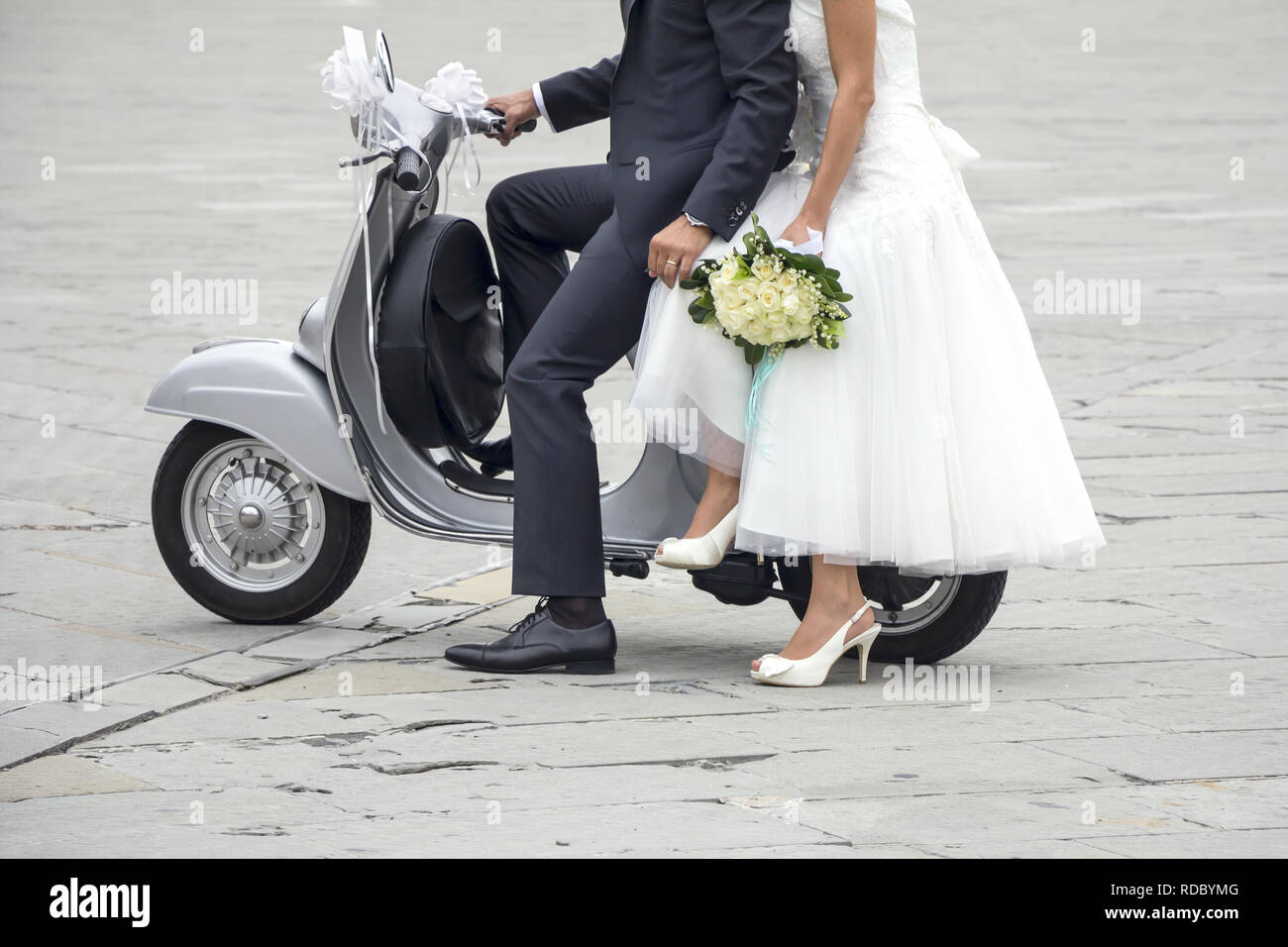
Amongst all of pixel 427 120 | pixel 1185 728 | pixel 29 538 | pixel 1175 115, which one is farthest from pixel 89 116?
pixel 1185 728

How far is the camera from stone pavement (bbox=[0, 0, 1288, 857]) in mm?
3318

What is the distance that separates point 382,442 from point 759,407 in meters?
0.96

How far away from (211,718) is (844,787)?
128cm

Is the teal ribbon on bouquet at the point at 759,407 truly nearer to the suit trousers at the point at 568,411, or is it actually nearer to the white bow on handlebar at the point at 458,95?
the suit trousers at the point at 568,411

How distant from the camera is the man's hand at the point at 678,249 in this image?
410cm

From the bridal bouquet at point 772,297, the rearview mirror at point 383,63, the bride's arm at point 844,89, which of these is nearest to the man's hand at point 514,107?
Result: the rearview mirror at point 383,63

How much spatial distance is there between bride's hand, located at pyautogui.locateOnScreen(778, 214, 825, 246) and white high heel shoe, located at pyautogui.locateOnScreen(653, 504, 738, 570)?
59 centimetres

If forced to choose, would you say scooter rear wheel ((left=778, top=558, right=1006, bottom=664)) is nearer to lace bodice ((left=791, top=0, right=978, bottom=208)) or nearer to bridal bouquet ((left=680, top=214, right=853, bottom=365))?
bridal bouquet ((left=680, top=214, right=853, bottom=365))

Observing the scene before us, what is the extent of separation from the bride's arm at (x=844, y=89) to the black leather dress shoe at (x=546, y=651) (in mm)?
960

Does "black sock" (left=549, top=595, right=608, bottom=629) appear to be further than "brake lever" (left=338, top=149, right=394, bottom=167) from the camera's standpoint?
No

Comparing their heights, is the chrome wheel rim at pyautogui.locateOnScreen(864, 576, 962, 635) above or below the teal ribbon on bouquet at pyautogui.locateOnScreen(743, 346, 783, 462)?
below

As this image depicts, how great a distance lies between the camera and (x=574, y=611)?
429 centimetres

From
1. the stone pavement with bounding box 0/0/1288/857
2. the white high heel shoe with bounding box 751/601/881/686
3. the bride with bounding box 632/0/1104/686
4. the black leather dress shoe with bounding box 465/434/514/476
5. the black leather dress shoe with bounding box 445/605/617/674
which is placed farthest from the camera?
the black leather dress shoe with bounding box 465/434/514/476

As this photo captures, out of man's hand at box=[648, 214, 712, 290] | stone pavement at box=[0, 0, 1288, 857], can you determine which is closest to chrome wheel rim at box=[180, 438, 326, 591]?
stone pavement at box=[0, 0, 1288, 857]
